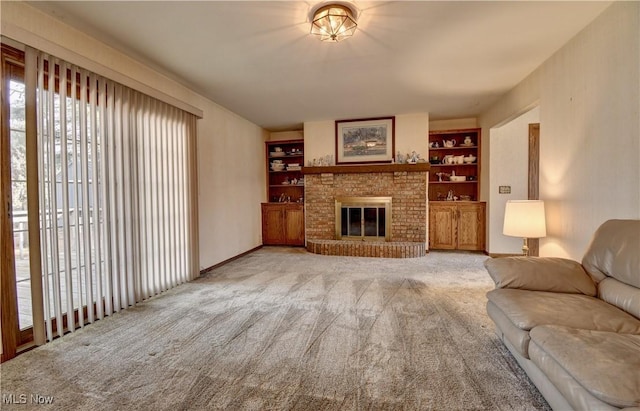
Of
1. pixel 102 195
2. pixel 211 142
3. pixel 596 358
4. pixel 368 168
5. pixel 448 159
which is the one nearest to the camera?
pixel 596 358

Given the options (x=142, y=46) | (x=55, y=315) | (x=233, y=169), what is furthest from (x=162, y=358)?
(x=233, y=169)

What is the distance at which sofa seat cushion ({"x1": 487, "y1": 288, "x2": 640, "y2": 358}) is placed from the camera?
148 cm

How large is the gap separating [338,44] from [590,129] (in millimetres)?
2341

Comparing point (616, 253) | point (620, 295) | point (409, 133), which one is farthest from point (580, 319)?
point (409, 133)

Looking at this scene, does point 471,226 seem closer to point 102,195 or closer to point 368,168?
point 368,168

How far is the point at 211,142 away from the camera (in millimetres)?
4367

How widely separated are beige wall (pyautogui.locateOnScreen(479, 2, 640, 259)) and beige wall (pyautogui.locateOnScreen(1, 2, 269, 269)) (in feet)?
13.6

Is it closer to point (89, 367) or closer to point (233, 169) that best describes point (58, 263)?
point (89, 367)

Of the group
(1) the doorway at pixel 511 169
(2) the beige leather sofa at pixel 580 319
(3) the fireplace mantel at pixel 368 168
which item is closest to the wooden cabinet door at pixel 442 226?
(1) the doorway at pixel 511 169

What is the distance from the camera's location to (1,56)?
77.2 inches

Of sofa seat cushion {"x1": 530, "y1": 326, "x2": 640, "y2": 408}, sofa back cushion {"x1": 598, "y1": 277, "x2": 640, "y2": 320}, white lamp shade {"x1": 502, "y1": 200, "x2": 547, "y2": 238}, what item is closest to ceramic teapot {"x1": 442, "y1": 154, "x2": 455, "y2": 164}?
white lamp shade {"x1": 502, "y1": 200, "x2": 547, "y2": 238}

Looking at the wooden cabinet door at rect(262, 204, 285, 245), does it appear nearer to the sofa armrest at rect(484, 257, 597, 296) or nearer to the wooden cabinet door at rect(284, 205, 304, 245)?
the wooden cabinet door at rect(284, 205, 304, 245)

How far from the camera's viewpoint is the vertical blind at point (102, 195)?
221 cm

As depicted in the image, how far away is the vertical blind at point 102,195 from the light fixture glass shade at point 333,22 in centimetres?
203
